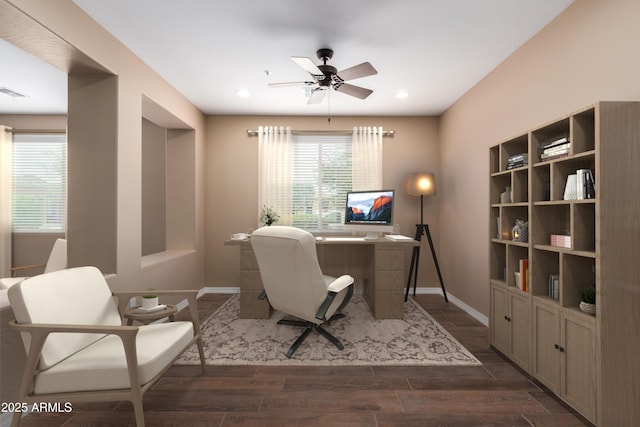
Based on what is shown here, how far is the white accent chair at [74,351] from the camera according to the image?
1555 mm

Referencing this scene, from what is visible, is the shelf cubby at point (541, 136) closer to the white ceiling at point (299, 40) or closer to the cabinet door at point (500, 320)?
the white ceiling at point (299, 40)

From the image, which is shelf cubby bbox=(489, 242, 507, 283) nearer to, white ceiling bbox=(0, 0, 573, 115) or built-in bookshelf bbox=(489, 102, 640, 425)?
built-in bookshelf bbox=(489, 102, 640, 425)

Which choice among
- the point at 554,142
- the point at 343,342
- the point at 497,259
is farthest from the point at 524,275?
the point at 343,342

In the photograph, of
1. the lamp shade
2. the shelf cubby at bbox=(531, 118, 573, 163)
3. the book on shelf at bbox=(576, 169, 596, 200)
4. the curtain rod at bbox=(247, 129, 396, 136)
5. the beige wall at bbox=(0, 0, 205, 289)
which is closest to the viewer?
the book on shelf at bbox=(576, 169, 596, 200)

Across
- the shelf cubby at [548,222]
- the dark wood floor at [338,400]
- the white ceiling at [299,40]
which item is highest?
the white ceiling at [299,40]

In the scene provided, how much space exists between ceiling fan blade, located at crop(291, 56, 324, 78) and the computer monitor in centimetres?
151

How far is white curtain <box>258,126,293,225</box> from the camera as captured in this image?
4.73 metres

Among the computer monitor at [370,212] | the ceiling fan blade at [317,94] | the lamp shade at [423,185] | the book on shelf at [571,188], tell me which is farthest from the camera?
the lamp shade at [423,185]

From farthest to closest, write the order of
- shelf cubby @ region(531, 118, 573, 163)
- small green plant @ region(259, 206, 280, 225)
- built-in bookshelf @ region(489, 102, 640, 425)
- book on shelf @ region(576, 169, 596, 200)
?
small green plant @ region(259, 206, 280, 225)
shelf cubby @ region(531, 118, 573, 163)
book on shelf @ region(576, 169, 596, 200)
built-in bookshelf @ region(489, 102, 640, 425)

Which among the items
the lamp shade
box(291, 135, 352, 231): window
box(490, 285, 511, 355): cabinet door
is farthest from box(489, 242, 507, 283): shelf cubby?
box(291, 135, 352, 231): window

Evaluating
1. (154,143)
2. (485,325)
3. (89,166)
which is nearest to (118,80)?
(89,166)

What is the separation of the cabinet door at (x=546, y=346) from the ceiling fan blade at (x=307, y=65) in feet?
8.31

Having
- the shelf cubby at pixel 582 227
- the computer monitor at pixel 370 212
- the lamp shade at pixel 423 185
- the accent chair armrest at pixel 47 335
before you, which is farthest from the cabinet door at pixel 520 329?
the accent chair armrest at pixel 47 335

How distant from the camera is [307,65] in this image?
8.65 ft
